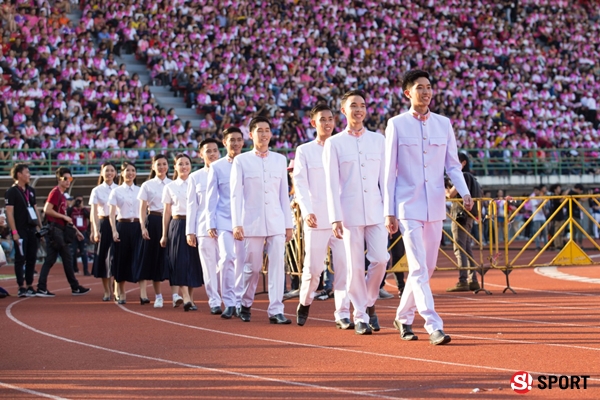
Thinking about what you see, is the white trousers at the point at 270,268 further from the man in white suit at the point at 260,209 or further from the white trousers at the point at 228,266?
the white trousers at the point at 228,266

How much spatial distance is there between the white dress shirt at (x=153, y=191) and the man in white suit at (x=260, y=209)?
9.35 ft

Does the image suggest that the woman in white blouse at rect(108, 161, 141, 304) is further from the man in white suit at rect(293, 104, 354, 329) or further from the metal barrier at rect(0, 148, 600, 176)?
the metal barrier at rect(0, 148, 600, 176)

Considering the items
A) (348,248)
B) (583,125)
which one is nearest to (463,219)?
(348,248)

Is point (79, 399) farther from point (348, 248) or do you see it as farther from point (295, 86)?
point (295, 86)

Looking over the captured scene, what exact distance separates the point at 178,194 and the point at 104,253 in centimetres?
190

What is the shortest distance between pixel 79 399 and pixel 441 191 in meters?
3.52

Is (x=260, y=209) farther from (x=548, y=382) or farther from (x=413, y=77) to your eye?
(x=548, y=382)

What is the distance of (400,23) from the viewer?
37281 mm

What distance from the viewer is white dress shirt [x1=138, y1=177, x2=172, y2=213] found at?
13.5 meters

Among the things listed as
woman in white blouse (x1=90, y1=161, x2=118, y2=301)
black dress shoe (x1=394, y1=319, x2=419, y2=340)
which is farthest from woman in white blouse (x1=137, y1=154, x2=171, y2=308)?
black dress shoe (x1=394, y1=319, x2=419, y2=340)

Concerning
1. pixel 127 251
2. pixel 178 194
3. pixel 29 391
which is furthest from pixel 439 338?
pixel 127 251

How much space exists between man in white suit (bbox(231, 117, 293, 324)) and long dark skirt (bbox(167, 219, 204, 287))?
2017mm

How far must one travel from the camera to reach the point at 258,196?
35.6 ft

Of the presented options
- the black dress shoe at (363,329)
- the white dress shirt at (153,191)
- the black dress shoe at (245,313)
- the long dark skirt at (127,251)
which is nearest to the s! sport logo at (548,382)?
the black dress shoe at (363,329)
